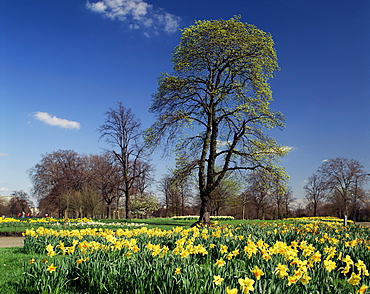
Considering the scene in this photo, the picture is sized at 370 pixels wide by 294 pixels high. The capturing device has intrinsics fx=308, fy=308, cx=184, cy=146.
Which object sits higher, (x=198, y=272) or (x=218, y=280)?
(x=218, y=280)

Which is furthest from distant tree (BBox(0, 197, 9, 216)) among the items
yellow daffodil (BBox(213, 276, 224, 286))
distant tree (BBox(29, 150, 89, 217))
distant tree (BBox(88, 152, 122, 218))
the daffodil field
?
yellow daffodil (BBox(213, 276, 224, 286))

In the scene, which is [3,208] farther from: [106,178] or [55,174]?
[106,178]

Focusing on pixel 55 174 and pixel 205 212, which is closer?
pixel 205 212

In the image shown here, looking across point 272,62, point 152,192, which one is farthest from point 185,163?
point 152,192

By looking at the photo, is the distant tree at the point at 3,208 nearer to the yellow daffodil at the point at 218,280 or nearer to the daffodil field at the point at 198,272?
the daffodil field at the point at 198,272

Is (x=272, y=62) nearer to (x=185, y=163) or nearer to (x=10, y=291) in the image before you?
(x=185, y=163)

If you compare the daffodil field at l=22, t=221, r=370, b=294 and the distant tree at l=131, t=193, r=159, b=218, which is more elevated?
the daffodil field at l=22, t=221, r=370, b=294

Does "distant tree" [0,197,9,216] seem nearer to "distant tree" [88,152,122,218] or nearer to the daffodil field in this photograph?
"distant tree" [88,152,122,218]

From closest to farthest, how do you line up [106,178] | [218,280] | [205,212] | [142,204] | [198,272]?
1. [218,280]
2. [198,272]
3. [205,212]
4. [106,178]
5. [142,204]

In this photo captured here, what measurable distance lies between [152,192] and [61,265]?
41.8 meters

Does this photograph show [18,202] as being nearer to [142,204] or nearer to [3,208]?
[3,208]

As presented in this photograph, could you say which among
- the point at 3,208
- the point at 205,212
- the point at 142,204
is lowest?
A: the point at 3,208

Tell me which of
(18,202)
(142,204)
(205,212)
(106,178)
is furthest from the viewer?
(18,202)

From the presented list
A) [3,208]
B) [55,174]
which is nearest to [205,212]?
[55,174]
